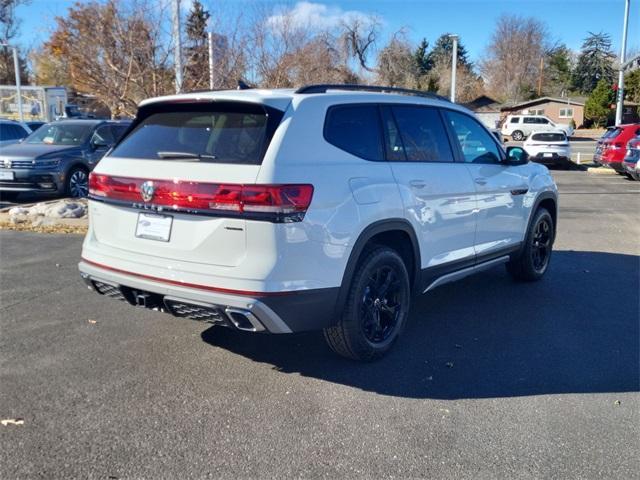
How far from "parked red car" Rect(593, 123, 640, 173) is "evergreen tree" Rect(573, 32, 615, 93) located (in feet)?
207

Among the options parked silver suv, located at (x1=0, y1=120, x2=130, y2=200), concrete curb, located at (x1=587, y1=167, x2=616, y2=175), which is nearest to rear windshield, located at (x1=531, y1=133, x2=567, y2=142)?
concrete curb, located at (x1=587, y1=167, x2=616, y2=175)

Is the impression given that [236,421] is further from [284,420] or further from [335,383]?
[335,383]

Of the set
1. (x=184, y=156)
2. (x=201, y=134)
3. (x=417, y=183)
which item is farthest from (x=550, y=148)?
(x=184, y=156)

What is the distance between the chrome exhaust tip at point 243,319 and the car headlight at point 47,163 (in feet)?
31.6

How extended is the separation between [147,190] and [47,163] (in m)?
9.08

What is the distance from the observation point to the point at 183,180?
355 centimetres

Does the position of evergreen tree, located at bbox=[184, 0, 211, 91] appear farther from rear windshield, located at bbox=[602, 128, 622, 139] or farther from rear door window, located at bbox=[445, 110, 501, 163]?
rear windshield, located at bbox=[602, 128, 622, 139]

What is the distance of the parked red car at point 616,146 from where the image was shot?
20.2m

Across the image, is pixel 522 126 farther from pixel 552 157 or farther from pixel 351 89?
pixel 351 89

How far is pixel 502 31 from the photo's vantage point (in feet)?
276

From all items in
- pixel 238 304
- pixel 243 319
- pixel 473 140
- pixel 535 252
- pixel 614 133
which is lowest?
pixel 535 252

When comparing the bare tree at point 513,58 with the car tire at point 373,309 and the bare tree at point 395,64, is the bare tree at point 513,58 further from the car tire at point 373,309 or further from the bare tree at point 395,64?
the car tire at point 373,309

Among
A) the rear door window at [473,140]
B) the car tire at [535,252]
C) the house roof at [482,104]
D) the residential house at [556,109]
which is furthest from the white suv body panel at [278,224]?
the house roof at [482,104]

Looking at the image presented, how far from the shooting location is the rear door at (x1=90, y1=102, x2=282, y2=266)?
3.47 meters
